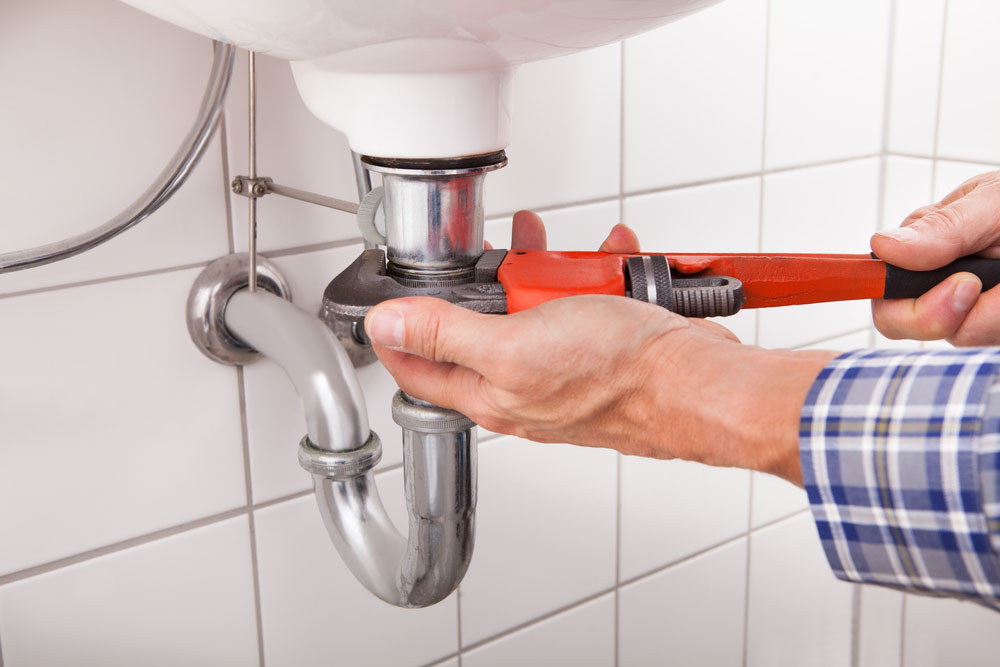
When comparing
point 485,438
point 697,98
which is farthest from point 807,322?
point 485,438

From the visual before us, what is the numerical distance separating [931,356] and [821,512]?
8 cm

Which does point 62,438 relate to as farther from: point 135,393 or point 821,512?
point 821,512

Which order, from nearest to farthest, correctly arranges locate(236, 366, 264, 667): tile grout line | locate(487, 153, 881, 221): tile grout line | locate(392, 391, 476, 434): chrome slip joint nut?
locate(392, 391, 476, 434): chrome slip joint nut, locate(236, 366, 264, 667): tile grout line, locate(487, 153, 881, 221): tile grout line

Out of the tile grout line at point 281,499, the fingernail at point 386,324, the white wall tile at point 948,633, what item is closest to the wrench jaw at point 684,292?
the fingernail at point 386,324

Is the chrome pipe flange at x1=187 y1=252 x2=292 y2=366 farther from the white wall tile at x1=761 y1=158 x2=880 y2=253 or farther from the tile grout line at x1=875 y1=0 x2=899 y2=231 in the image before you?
the tile grout line at x1=875 y1=0 x2=899 y2=231

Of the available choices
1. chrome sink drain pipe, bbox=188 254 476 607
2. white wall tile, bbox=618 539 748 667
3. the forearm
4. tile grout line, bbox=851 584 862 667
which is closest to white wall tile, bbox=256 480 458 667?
chrome sink drain pipe, bbox=188 254 476 607

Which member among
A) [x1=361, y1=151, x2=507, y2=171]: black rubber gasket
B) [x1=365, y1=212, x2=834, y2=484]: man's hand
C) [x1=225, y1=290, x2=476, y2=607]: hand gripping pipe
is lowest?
[x1=225, y1=290, x2=476, y2=607]: hand gripping pipe

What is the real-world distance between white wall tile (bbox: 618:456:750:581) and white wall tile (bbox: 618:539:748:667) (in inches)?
0.8

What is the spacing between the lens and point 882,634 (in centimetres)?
111

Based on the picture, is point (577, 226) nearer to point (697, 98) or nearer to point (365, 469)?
point (697, 98)

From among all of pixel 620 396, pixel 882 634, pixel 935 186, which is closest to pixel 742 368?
pixel 620 396

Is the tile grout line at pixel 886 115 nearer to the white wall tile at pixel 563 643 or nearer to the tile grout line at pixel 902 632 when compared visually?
the tile grout line at pixel 902 632

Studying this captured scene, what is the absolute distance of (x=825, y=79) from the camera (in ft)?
3.02

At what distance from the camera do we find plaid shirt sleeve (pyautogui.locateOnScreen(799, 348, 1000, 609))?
1.20 ft
